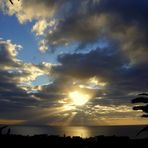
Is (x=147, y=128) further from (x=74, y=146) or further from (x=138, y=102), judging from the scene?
(x=74, y=146)

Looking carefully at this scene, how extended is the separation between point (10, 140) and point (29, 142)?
1.62 m

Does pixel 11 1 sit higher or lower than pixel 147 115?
higher

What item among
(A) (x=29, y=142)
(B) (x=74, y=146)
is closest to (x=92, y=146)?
(B) (x=74, y=146)

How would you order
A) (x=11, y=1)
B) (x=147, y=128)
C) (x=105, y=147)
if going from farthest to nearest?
(x=105, y=147) < (x=147, y=128) < (x=11, y=1)

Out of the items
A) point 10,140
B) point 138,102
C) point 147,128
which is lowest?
point 147,128

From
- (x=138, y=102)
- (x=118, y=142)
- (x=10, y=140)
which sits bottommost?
(x=138, y=102)

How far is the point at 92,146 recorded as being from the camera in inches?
984

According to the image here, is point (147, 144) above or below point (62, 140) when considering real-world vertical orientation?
below

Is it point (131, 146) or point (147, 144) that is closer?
point (147, 144)

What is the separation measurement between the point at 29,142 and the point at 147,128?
18808 millimetres

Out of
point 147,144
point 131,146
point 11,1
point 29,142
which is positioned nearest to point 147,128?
point 11,1

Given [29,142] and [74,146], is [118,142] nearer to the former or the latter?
[74,146]

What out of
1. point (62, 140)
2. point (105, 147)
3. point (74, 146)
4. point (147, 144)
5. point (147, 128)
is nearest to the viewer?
point (147, 128)

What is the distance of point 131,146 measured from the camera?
24734 mm
